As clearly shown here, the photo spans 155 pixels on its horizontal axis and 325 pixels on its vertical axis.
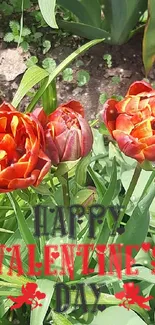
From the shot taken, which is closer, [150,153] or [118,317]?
[150,153]

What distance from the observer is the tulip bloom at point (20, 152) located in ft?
2.60

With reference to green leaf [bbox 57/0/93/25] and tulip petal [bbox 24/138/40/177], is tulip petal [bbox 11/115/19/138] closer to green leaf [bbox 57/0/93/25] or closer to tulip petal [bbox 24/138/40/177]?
tulip petal [bbox 24/138/40/177]

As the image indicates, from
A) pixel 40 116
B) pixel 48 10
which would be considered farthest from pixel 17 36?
pixel 40 116

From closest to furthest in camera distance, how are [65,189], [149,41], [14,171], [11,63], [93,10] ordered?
[14,171], [65,189], [149,41], [93,10], [11,63]

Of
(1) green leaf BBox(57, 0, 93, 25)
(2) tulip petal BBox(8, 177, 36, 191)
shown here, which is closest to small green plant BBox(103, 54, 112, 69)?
(1) green leaf BBox(57, 0, 93, 25)

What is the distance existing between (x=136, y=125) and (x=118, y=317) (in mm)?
384

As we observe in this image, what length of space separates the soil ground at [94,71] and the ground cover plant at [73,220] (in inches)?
26.1

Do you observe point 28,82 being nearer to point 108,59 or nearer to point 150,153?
point 150,153

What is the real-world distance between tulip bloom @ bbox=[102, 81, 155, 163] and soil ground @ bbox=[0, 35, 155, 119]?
3.51 feet

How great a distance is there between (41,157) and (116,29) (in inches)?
47.8

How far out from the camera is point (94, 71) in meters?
2.01

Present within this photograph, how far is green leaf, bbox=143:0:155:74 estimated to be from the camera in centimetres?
169

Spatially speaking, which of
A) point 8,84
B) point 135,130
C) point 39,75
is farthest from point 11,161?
point 8,84

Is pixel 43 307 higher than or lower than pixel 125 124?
lower
